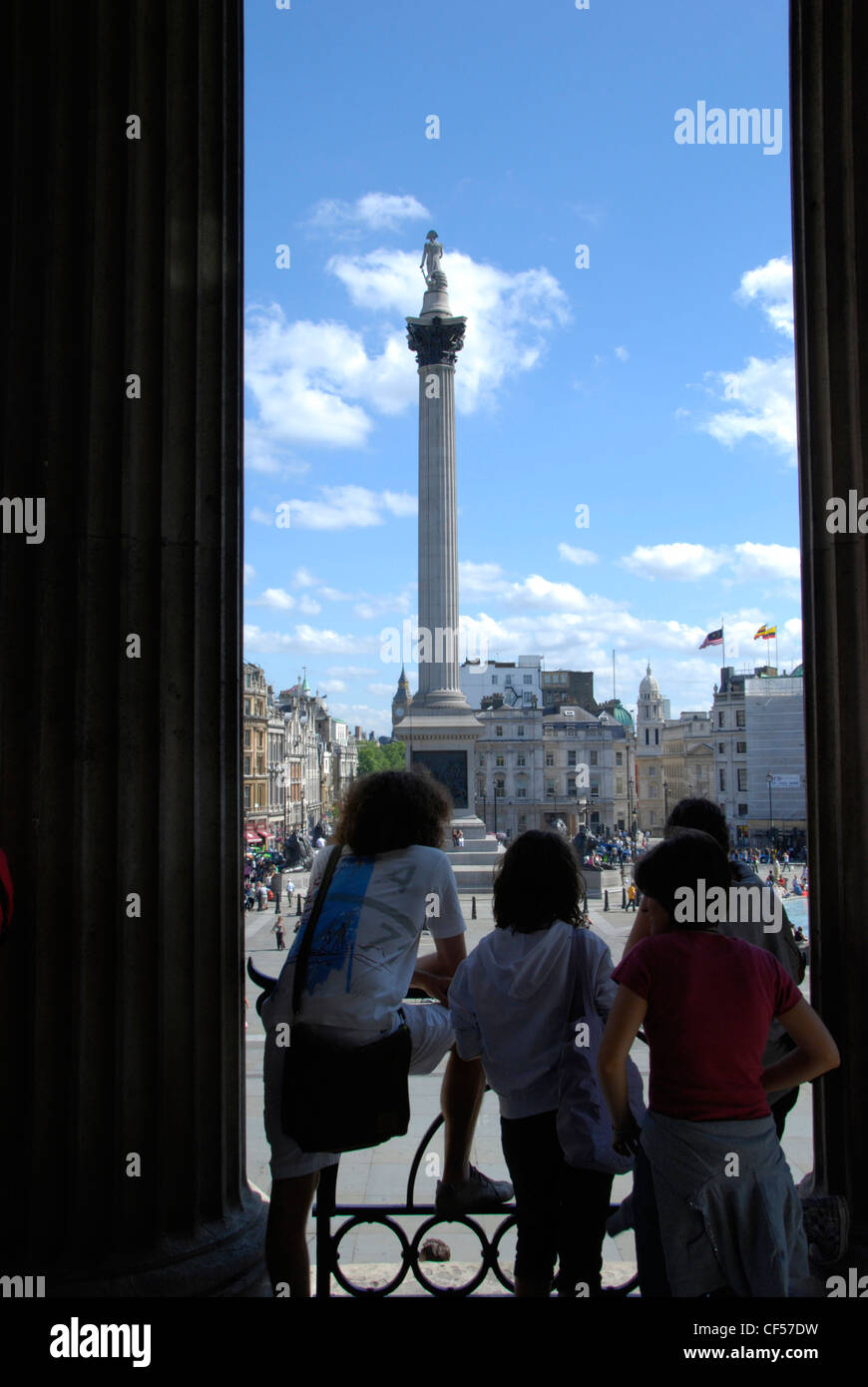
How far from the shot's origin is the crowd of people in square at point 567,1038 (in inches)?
100

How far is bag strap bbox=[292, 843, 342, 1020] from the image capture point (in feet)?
8.89

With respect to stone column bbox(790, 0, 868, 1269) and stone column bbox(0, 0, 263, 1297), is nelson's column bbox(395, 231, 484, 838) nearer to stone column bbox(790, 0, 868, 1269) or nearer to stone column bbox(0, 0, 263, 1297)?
stone column bbox(790, 0, 868, 1269)

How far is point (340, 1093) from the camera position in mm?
2617

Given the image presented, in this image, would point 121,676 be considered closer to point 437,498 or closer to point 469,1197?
point 469,1197

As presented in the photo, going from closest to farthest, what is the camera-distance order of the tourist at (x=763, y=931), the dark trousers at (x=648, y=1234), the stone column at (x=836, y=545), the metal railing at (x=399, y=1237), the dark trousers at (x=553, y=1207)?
the dark trousers at (x=648, y=1234) < the dark trousers at (x=553, y=1207) < the metal railing at (x=399, y=1237) < the tourist at (x=763, y=931) < the stone column at (x=836, y=545)

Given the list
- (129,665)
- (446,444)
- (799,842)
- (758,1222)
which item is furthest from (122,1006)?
(799,842)

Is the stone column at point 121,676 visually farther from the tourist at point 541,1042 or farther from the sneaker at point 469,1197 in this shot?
the tourist at point 541,1042

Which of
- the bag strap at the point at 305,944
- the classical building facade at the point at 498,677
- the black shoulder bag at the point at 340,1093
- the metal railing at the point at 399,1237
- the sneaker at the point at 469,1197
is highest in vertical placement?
the classical building facade at the point at 498,677

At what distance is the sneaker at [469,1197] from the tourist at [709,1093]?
629 mm

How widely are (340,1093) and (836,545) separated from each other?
8.48ft

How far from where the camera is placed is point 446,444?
35750 millimetres

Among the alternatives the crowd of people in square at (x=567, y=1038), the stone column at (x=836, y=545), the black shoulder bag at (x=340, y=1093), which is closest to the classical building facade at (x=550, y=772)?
the stone column at (x=836, y=545)
